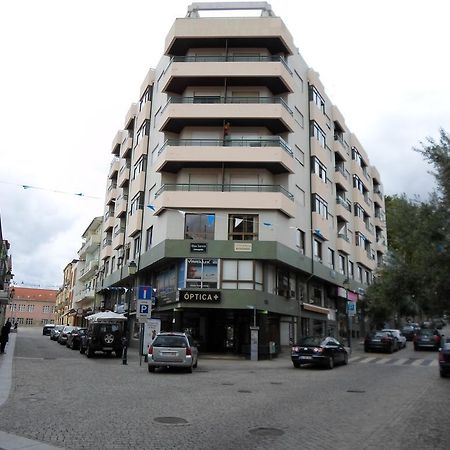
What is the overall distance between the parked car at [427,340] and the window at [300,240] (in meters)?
11.4

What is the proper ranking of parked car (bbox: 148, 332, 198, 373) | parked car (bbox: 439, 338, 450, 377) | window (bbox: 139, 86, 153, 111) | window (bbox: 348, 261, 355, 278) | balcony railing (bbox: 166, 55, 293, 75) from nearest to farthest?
parked car (bbox: 439, 338, 450, 377)
parked car (bbox: 148, 332, 198, 373)
balcony railing (bbox: 166, 55, 293, 75)
window (bbox: 139, 86, 153, 111)
window (bbox: 348, 261, 355, 278)

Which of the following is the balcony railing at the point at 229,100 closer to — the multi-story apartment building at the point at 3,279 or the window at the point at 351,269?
the multi-story apartment building at the point at 3,279

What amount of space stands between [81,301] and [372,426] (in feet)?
237

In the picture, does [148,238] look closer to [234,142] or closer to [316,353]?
[234,142]

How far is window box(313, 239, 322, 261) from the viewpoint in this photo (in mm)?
39666

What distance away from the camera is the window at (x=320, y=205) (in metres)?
39.4

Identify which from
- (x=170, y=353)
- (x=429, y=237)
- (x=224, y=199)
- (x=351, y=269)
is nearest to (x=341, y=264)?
→ (x=351, y=269)

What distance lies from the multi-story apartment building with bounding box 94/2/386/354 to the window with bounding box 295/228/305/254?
13 cm

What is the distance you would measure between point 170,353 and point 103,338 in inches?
386

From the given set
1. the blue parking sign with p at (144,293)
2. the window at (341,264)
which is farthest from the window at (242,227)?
the window at (341,264)

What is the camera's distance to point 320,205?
4103 cm

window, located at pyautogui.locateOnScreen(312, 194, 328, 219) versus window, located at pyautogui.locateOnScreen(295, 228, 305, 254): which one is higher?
window, located at pyautogui.locateOnScreen(312, 194, 328, 219)

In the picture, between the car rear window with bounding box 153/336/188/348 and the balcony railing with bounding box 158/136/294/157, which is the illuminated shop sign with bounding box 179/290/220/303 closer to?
the car rear window with bounding box 153/336/188/348

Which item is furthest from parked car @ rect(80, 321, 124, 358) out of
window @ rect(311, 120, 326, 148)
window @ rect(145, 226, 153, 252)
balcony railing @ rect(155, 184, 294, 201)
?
window @ rect(311, 120, 326, 148)
